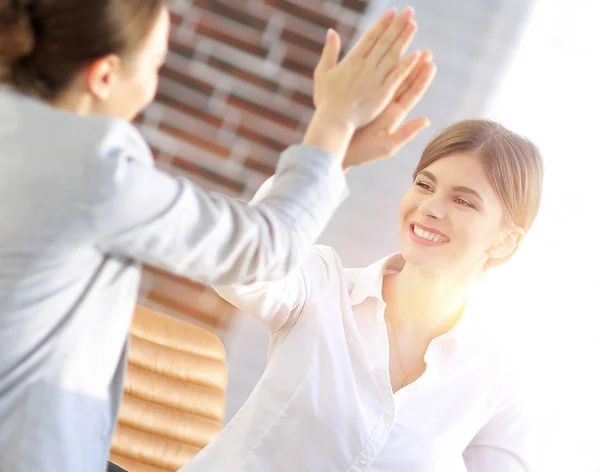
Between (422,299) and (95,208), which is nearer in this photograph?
(95,208)

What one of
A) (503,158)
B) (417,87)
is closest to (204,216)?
(417,87)

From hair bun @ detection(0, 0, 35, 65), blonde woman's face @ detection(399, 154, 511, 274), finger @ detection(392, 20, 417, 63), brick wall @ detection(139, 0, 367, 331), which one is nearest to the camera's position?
hair bun @ detection(0, 0, 35, 65)

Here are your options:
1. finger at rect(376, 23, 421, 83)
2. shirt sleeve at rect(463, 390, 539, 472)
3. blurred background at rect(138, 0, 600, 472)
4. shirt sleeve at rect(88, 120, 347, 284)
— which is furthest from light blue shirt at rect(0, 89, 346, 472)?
blurred background at rect(138, 0, 600, 472)

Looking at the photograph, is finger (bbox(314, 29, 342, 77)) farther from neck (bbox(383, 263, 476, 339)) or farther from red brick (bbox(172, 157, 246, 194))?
red brick (bbox(172, 157, 246, 194))

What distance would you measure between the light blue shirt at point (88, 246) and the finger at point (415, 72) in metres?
0.14

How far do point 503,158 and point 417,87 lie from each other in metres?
0.58

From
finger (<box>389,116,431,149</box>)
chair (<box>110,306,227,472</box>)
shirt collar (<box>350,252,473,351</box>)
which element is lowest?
chair (<box>110,306,227,472</box>)

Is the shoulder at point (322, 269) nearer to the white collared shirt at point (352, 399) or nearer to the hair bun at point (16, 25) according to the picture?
the white collared shirt at point (352, 399)

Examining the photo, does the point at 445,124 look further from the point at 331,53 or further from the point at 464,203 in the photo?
the point at 331,53

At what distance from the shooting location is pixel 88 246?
73cm

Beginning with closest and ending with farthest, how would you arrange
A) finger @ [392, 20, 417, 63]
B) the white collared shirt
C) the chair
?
1. finger @ [392, 20, 417, 63]
2. the white collared shirt
3. the chair

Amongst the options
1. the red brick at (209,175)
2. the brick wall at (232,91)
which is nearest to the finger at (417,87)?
the brick wall at (232,91)

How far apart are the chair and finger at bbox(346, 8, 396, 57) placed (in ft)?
4.39

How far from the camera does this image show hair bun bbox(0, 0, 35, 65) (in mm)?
685
